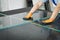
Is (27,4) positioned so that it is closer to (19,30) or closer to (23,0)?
(23,0)

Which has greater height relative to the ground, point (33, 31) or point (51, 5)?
point (51, 5)

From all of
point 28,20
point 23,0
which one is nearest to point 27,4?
point 23,0

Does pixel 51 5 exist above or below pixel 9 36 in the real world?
above

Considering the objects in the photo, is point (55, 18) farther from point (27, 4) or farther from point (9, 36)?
point (27, 4)

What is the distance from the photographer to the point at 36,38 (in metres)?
0.84

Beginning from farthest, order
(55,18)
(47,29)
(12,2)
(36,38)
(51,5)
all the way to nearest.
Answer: (12,2) < (51,5) < (55,18) < (47,29) < (36,38)

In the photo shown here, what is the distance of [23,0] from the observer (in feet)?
6.49

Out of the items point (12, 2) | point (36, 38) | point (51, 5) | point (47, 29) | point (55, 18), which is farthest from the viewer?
point (12, 2)

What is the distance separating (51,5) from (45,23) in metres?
0.51

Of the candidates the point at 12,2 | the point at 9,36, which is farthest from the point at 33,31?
the point at 12,2

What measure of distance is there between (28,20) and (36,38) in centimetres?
33

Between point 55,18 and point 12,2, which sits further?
point 12,2

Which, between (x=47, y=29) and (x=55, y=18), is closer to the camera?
(x=47, y=29)

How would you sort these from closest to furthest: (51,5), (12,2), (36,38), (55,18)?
(36,38) → (55,18) → (51,5) → (12,2)
